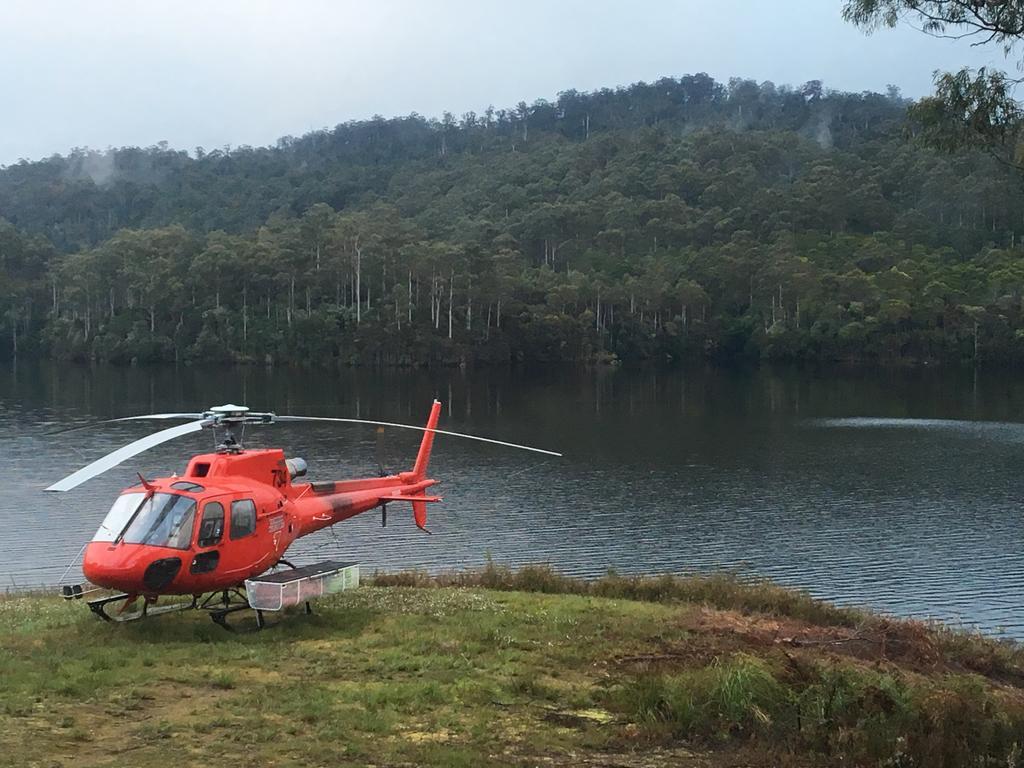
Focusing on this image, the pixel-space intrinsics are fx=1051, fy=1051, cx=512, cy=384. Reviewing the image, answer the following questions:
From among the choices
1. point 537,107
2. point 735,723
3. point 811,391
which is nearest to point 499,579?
point 735,723

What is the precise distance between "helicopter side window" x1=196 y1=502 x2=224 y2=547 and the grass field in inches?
34.8

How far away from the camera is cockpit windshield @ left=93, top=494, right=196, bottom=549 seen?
9.80m

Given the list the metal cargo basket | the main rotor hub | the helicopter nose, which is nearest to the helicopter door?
the helicopter nose

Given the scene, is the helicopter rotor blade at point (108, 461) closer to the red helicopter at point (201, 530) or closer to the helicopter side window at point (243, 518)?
the red helicopter at point (201, 530)

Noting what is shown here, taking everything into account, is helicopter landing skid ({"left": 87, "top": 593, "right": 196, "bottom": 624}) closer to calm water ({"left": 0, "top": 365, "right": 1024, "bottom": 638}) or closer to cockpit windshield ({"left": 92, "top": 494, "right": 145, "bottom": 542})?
cockpit windshield ({"left": 92, "top": 494, "right": 145, "bottom": 542})

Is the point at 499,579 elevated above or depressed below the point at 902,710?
below

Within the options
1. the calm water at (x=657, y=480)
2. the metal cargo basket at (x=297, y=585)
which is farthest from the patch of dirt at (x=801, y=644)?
the calm water at (x=657, y=480)

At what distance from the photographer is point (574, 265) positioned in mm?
106250

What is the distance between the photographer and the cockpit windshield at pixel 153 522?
9805 mm

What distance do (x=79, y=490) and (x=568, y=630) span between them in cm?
2127

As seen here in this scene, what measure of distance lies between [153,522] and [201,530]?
0.44 metres

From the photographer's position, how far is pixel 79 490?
91.9 feet

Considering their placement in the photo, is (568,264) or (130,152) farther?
(130,152)

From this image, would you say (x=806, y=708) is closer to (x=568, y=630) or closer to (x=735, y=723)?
(x=735, y=723)
